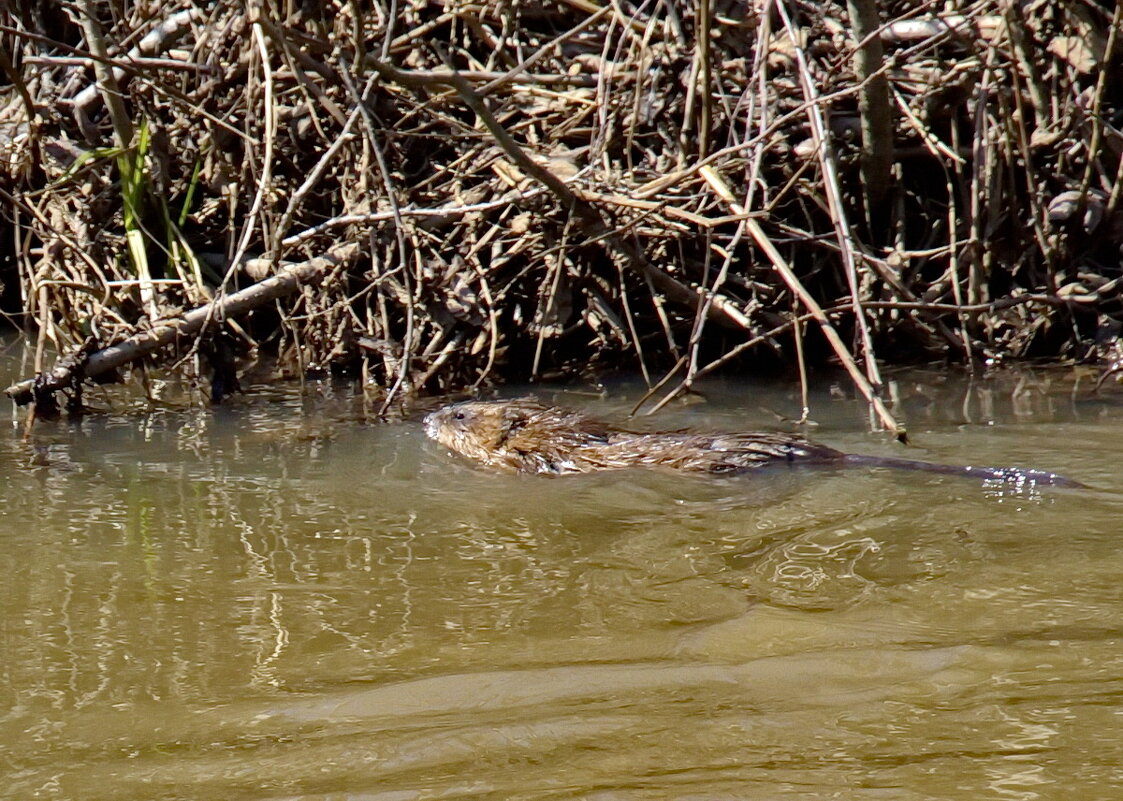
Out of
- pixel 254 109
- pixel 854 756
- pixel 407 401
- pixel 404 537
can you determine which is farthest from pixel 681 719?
pixel 254 109

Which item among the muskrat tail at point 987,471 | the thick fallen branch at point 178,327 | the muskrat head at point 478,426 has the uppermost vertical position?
the thick fallen branch at point 178,327

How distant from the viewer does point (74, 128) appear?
6.54 meters

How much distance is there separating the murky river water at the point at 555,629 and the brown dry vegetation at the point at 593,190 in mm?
1397

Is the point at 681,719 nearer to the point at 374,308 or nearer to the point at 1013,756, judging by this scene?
the point at 1013,756

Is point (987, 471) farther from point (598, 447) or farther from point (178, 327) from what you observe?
point (178, 327)

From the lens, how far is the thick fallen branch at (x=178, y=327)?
16.1ft

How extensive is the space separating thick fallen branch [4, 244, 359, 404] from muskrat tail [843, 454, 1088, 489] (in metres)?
2.58

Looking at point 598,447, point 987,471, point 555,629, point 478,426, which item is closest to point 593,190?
point 478,426

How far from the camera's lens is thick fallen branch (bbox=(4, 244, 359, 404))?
4.92 m

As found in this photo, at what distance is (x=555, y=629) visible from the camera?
2.60 metres

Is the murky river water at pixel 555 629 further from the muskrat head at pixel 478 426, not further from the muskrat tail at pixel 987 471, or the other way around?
the muskrat head at pixel 478 426

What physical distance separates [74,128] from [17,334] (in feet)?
3.71

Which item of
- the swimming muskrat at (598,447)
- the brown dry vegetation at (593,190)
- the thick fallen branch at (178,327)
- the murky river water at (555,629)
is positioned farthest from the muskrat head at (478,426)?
the thick fallen branch at (178,327)

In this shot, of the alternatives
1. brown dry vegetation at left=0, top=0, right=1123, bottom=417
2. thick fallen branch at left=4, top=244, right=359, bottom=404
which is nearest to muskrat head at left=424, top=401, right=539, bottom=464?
brown dry vegetation at left=0, top=0, right=1123, bottom=417
